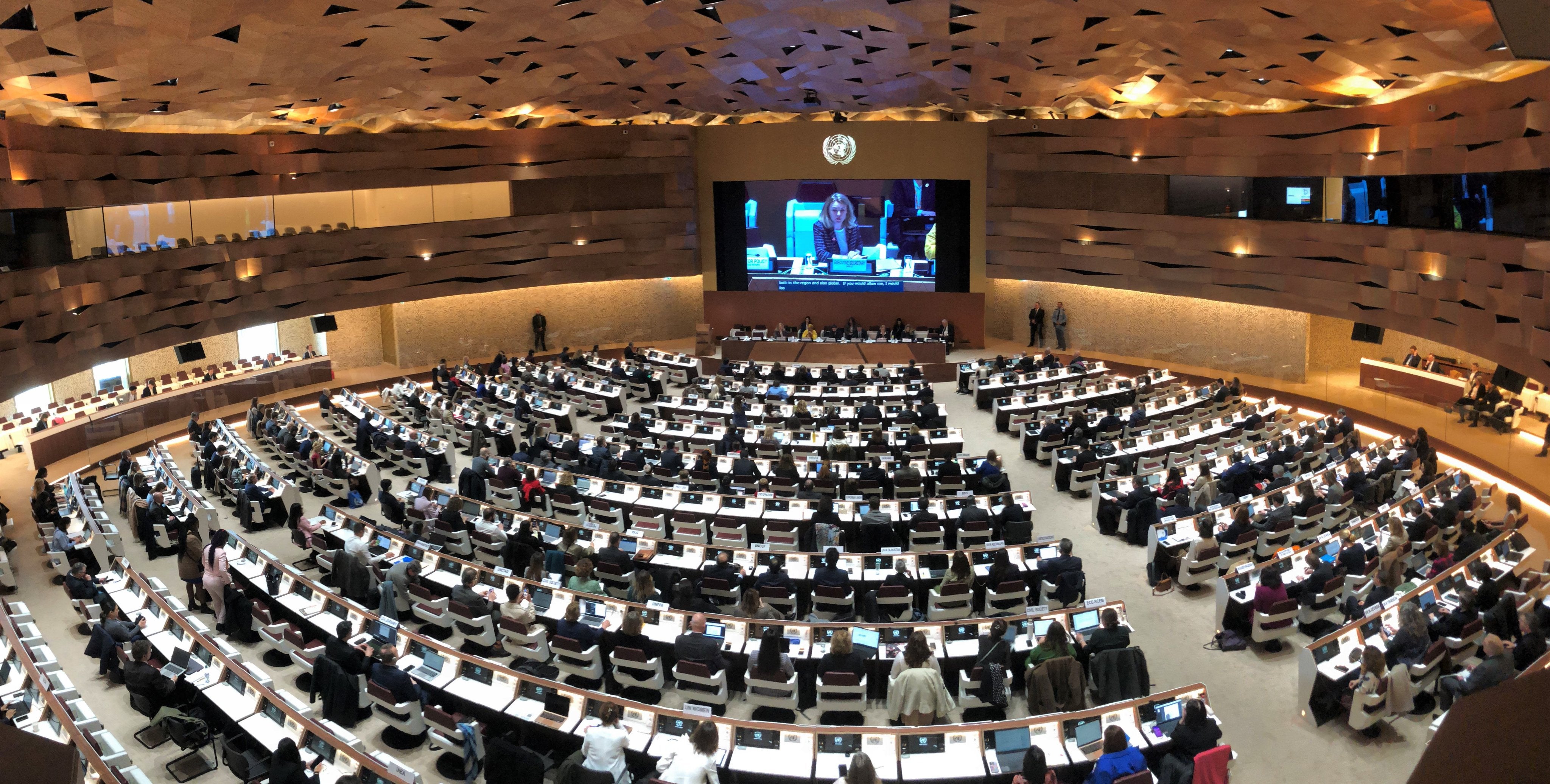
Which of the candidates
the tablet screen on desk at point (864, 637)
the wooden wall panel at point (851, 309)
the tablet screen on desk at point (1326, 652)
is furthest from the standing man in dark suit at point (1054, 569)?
the wooden wall panel at point (851, 309)

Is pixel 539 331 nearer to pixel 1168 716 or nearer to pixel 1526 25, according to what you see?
pixel 1168 716

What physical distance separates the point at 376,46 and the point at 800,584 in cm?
1083

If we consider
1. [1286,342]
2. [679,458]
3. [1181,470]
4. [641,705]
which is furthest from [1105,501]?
[1286,342]

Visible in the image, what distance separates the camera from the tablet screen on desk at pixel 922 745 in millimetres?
9477

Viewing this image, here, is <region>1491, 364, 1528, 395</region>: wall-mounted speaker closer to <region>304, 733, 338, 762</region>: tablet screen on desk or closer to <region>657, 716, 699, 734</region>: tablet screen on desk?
<region>657, 716, 699, 734</region>: tablet screen on desk

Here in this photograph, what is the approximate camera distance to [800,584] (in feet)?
44.4

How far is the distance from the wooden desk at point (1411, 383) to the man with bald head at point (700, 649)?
1825cm

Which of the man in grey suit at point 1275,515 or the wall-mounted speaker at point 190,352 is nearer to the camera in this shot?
the man in grey suit at point 1275,515

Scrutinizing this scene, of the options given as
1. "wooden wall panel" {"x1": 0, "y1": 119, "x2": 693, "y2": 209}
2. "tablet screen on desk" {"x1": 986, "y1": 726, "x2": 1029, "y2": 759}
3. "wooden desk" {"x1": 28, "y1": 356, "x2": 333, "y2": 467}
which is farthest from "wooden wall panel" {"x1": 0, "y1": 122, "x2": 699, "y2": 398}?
"tablet screen on desk" {"x1": 986, "y1": 726, "x2": 1029, "y2": 759}

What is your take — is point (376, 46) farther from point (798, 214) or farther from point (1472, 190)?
point (1472, 190)

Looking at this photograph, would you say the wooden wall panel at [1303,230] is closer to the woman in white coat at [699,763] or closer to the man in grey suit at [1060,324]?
the man in grey suit at [1060,324]


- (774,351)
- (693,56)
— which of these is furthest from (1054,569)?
(774,351)

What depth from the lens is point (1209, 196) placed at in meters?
28.6

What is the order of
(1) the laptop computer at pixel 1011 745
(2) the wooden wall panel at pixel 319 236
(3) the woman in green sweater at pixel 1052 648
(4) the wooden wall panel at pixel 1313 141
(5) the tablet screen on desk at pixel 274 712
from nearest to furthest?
1. (1) the laptop computer at pixel 1011 745
2. (5) the tablet screen on desk at pixel 274 712
3. (3) the woman in green sweater at pixel 1052 648
4. (4) the wooden wall panel at pixel 1313 141
5. (2) the wooden wall panel at pixel 319 236
